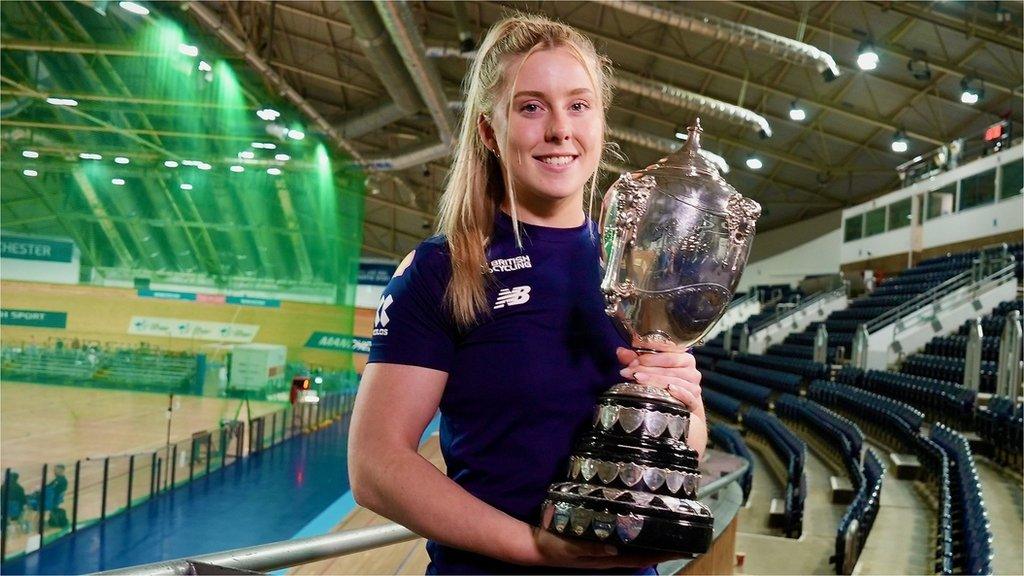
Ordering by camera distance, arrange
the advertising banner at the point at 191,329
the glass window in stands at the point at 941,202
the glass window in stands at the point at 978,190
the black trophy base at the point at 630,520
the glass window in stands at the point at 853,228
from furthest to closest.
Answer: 1. the glass window in stands at the point at 853,228
2. the glass window in stands at the point at 941,202
3. the glass window in stands at the point at 978,190
4. the advertising banner at the point at 191,329
5. the black trophy base at the point at 630,520

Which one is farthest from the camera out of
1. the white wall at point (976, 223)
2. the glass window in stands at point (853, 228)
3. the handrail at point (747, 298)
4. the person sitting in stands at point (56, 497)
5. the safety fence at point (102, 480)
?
the handrail at point (747, 298)

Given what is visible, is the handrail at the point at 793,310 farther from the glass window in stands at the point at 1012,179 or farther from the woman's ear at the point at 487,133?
the woman's ear at the point at 487,133

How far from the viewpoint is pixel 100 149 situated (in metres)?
6.36

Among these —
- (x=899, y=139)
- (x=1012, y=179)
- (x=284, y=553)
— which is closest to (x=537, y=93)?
(x=284, y=553)

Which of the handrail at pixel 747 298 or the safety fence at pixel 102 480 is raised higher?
the handrail at pixel 747 298

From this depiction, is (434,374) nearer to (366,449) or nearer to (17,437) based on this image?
(366,449)

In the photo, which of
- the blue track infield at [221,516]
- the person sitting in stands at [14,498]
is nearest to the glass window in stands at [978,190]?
the blue track infield at [221,516]

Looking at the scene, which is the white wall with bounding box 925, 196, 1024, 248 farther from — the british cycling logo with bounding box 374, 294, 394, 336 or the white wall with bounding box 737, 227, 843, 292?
the british cycling logo with bounding box 374, 294, 394, 336

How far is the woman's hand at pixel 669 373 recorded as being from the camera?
90 centimetres

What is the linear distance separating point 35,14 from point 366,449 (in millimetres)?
5821

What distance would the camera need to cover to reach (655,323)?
0.98 m

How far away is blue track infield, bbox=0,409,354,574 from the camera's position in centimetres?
662

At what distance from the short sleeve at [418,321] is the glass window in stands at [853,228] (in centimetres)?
2146

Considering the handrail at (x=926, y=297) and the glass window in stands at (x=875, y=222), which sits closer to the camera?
the handrail at (x=926, y=297)
